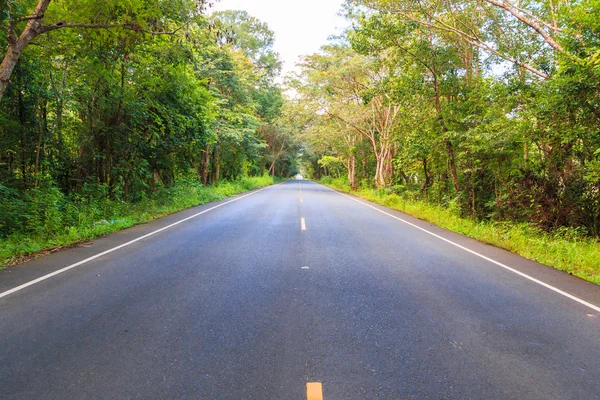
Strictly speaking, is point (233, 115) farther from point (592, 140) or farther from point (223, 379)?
point (223, 379)

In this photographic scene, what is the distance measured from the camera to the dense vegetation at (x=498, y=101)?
830 centimetres

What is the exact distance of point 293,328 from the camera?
342 centimetres

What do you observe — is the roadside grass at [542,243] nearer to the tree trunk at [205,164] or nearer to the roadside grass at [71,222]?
the roadside grass at [71,222]

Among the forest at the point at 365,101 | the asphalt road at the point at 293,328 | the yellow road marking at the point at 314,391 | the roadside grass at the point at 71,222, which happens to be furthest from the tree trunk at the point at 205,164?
the yellow road marking at the point at 314,391

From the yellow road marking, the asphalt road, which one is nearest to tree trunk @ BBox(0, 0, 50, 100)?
the asphalt road

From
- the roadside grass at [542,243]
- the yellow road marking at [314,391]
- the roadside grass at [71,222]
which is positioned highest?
the roadside grass at [542,243]

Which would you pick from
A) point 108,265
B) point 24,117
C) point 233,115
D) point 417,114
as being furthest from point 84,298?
point 233,115

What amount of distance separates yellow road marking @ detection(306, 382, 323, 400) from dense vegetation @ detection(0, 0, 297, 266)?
5935 mm

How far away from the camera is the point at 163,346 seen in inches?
121

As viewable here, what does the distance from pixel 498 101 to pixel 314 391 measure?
12.6m

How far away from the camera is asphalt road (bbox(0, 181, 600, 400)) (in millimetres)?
2537

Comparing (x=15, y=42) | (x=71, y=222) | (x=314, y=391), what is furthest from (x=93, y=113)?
(x=314, y=391)

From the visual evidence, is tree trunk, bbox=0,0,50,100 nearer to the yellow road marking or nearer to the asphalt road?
Result: the asphalt road

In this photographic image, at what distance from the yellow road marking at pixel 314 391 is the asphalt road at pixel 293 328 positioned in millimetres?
43
